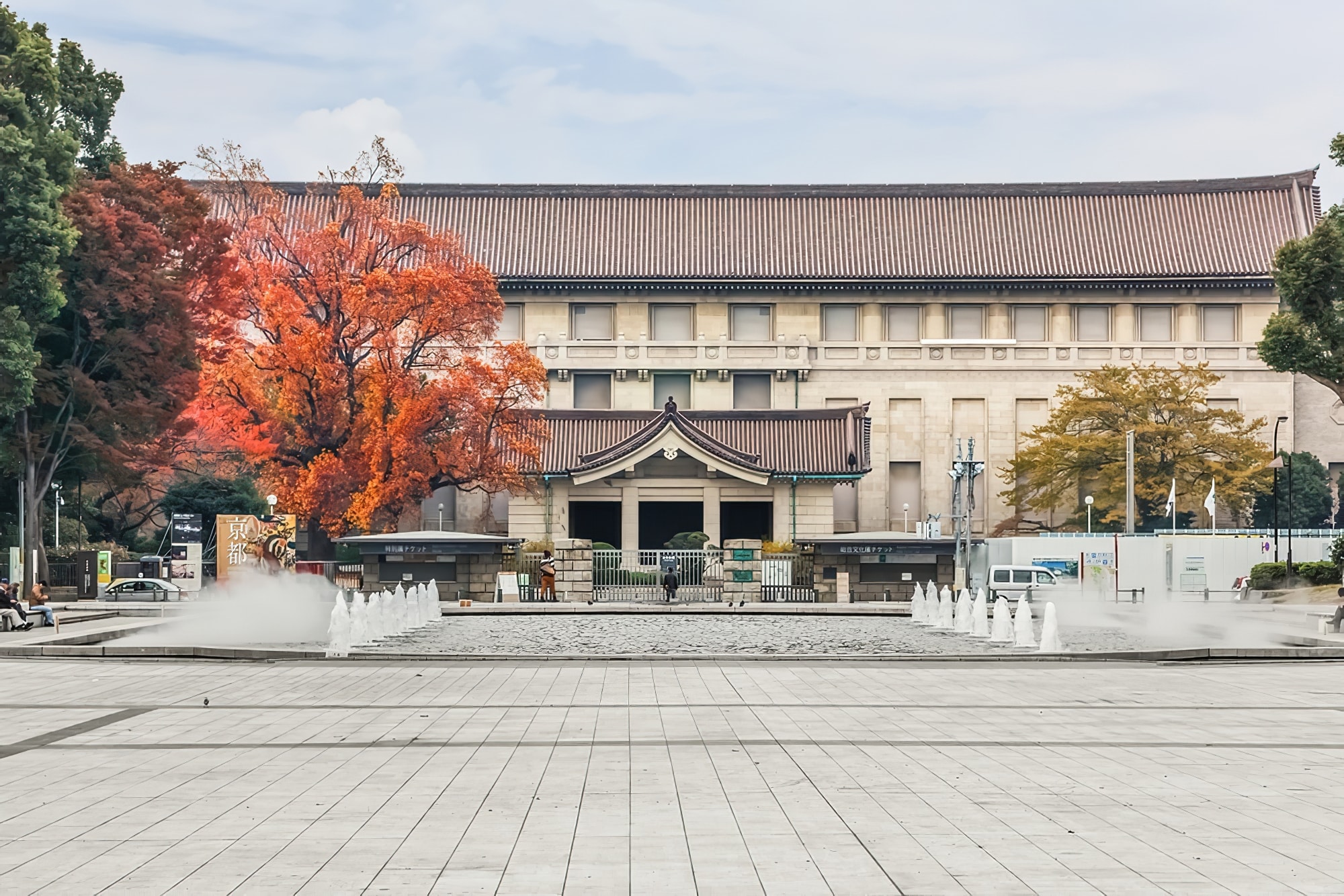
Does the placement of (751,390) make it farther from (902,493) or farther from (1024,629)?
(1024,629)

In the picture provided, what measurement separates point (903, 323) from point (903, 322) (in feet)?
0.11

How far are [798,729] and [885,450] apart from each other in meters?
60.5

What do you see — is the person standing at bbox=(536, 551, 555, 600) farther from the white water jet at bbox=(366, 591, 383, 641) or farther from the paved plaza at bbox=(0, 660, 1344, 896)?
the paved plaza at bbox=(0, 660, 1344, 896)

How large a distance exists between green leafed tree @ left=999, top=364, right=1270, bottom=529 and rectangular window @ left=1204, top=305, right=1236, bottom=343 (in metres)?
9.74

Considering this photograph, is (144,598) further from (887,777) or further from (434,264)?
(887,777)

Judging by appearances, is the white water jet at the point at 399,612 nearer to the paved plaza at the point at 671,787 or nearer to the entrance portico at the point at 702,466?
the paved plaza at the point at 671,787

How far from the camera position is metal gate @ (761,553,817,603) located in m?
48.2

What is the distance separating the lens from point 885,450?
7494cm

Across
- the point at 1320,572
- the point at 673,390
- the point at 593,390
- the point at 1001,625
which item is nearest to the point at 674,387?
the point at 673,390

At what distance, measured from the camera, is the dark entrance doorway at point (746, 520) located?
61812 mm

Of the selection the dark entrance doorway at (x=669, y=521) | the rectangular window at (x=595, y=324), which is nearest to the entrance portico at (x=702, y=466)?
the dark entrance doorway at (x=669, y=521)

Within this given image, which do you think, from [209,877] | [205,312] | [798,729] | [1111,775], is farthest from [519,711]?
[205,312]

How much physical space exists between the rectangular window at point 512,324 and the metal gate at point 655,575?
2616cm

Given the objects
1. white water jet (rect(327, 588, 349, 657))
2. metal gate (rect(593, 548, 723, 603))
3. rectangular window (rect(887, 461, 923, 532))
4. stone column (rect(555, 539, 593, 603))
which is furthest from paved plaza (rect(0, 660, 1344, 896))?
rectangular window (rect(887, 461, 923, 532))
